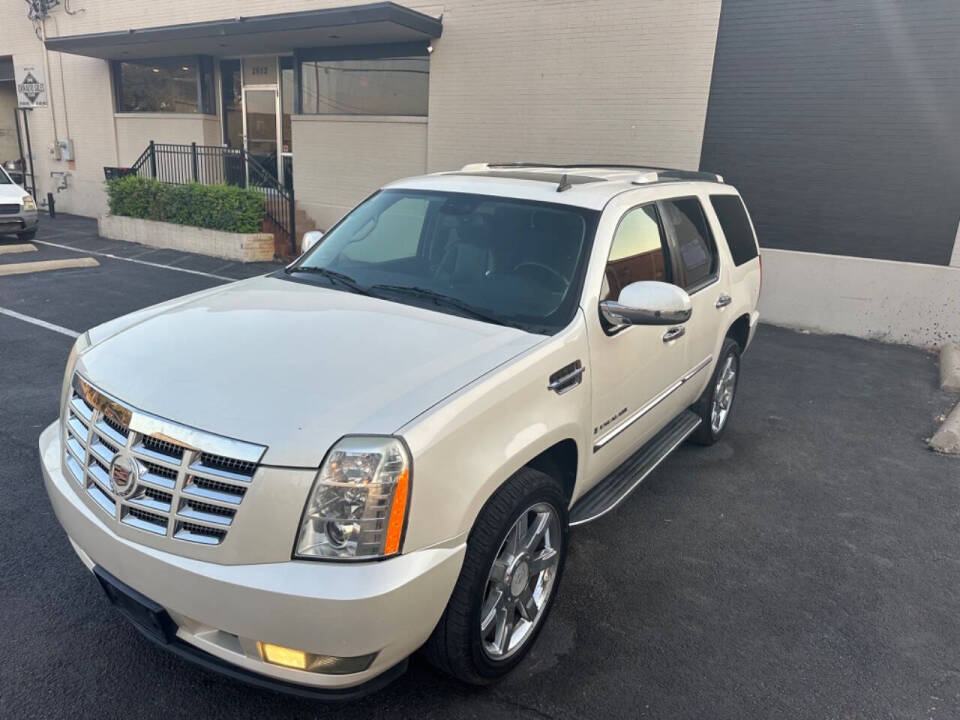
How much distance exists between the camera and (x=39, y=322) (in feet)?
25.7

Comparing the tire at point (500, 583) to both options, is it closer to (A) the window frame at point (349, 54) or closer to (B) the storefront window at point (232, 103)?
(A) the window frame at point (349, 54)

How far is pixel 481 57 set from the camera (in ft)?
37.7

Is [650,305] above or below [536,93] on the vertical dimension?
below

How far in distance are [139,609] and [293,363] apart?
0.98 m

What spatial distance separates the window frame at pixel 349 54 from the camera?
40.9 ft

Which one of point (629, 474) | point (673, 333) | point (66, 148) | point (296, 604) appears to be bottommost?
point (629, 474)

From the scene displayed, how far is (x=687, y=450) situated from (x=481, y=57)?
836 cm

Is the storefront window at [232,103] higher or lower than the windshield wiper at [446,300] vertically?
higher

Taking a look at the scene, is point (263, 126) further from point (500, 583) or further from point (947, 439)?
point (500, 583)

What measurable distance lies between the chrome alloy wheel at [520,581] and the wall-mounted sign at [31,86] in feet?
67.0

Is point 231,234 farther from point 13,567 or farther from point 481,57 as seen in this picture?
point 13,567

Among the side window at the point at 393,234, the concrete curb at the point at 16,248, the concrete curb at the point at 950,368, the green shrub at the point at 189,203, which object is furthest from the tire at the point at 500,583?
the concrete curb at the point at 16,248

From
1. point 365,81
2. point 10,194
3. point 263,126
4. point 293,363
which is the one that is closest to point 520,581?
point 293,363

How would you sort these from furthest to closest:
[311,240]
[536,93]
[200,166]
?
[200,166]
[536,93]
[311,240]
